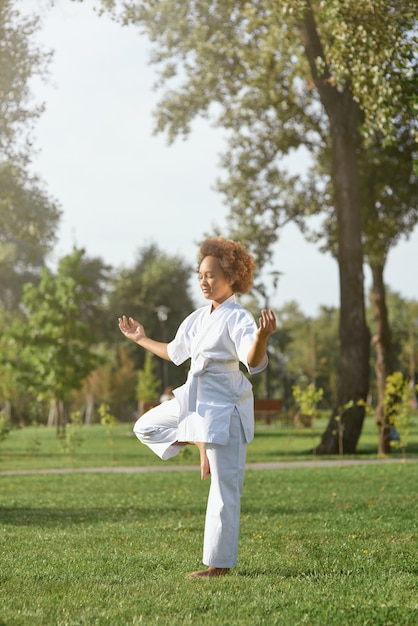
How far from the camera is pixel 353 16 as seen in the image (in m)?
13.6

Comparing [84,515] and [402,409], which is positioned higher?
[402,409]

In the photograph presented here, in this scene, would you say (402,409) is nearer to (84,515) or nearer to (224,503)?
(84,515)

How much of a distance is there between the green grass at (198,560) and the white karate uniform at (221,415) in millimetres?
320

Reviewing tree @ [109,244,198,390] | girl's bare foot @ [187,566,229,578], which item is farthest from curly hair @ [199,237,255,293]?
tree @ [109,244,198,390]

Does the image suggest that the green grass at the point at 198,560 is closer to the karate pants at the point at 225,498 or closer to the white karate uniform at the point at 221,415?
the karate pants at the point at 225,498

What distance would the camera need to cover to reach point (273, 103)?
91.4 feet

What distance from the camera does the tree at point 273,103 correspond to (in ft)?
76.8

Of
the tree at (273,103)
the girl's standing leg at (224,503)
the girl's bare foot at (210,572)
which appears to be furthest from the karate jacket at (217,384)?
the tree at (273,103)

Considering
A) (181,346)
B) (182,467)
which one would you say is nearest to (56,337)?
(182,467)

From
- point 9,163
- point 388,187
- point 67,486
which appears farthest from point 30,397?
point 67,486

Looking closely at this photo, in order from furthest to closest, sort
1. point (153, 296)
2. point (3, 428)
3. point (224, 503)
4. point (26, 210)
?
point (153, 296)
point (26, 210)
point (3, 428)
point (224, 503)

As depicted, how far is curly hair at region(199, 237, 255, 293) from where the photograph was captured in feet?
22.1

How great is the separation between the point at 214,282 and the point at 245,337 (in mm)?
626

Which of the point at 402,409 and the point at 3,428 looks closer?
the point at 3,428
